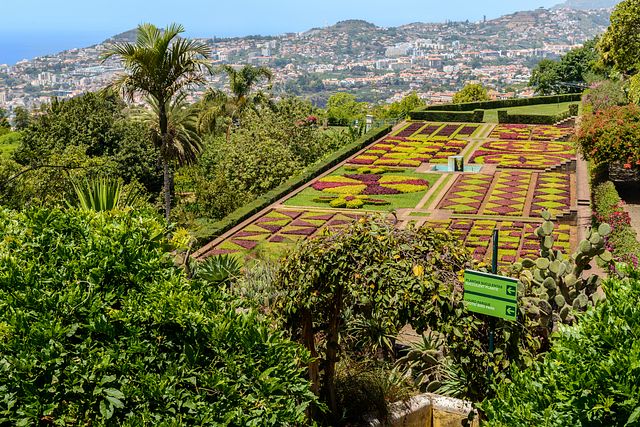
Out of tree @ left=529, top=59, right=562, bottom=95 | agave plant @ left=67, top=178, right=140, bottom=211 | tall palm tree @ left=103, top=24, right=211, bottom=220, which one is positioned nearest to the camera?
agave plant @ left=67, top=178, right=140, bottom=211

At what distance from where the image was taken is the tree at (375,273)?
23.4ft

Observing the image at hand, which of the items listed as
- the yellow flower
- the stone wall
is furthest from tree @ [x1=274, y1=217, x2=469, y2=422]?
the stone wall

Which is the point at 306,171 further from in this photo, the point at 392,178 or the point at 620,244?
the point at 620,244

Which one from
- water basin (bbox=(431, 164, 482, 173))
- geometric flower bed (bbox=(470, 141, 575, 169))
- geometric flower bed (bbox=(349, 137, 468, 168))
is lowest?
water basin (bbox=(431, 164, 482, 173))

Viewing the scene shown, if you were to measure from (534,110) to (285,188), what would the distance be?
108 ft

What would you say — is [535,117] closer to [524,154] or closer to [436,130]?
[436,130]

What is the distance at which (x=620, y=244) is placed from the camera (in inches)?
703

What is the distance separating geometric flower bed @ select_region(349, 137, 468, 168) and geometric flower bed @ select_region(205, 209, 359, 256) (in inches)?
409

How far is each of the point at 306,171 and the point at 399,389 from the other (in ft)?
86.5

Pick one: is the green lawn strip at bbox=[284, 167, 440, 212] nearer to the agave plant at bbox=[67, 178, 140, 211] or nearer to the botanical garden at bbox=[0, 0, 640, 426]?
the botanical garden at bbox=[0, 0, 640, 426]

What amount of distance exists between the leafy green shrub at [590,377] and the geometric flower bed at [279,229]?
18.2 m

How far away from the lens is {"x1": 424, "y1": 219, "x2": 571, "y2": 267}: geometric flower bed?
22.1 metres

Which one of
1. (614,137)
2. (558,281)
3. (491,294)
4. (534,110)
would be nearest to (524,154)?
(614,137)

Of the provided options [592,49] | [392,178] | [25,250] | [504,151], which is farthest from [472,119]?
[25,250]
